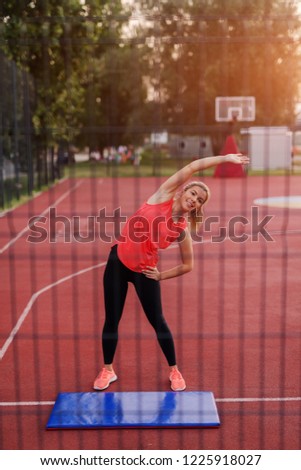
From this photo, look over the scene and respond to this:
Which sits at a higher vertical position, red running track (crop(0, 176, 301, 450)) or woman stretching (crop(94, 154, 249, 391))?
woman stretching (crop(94, 154, 249, 391))

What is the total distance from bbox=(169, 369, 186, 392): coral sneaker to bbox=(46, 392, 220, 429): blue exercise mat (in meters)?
0.10

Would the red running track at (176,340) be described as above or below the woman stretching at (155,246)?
below

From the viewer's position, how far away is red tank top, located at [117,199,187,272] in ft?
12.5

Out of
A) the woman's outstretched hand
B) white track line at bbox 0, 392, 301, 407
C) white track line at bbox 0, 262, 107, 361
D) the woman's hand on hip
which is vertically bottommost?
white track line at bbox 0, 262, 107, 361

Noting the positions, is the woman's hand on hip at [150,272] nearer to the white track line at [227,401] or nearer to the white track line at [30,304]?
the white track line at [227,401]

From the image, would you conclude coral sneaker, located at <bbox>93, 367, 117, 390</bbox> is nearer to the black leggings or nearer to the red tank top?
the black leggings

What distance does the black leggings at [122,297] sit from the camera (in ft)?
13.4

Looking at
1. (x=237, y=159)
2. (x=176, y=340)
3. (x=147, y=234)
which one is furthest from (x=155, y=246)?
(x=176, y=340)

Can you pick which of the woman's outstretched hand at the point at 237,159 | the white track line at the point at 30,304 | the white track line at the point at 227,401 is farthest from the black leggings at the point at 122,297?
the white track line at the point at 30,304

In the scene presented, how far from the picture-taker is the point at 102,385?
4359 millimetres

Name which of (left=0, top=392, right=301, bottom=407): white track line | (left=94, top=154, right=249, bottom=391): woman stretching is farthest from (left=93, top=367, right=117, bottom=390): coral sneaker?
(left=0, top=392, right=301, bottom=407): white track line

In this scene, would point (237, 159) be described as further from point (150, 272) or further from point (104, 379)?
point (104, 379)

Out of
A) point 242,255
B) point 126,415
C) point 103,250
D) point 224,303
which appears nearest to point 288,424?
point 126,415

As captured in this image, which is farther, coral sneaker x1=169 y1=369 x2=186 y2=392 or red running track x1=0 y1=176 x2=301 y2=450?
coral sneaker x1=169 y1=369 x2=186 y2=392
